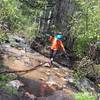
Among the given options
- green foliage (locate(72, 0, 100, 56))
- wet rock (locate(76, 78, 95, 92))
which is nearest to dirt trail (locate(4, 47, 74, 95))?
wet rock (locate(76, 78, 95, 92))

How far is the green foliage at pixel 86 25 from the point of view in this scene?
15.3 m

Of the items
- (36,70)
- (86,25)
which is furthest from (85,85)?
(86,25)

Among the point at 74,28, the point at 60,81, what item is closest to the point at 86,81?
the point at 60,81

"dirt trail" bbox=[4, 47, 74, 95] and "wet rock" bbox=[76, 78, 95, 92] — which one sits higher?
"dirt trail" bbox=[4, 47, 74, 95]

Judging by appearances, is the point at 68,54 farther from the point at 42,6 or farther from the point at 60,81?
the point at 60,81

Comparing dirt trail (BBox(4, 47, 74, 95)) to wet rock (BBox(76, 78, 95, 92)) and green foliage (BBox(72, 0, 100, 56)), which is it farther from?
green foliage (BBox(72, 0, 100, 56))

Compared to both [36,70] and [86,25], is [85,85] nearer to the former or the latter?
[36,70]

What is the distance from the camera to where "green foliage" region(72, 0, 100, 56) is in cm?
1527

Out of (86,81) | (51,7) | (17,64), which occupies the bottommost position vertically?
(86,81)

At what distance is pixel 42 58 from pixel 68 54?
2.37m

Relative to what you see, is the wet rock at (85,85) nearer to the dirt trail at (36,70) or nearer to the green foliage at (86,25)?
the dirt trail at (36,70)

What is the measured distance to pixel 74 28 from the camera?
17.1 m

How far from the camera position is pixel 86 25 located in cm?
1609

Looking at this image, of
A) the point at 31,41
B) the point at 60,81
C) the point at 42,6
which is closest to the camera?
the point at 60,81
